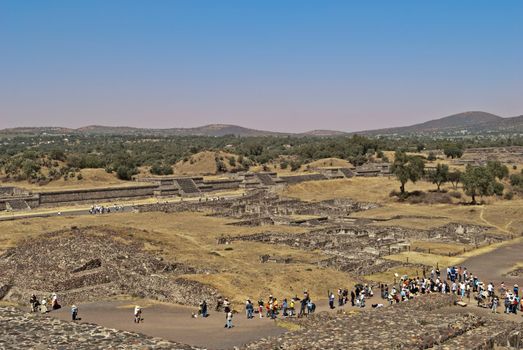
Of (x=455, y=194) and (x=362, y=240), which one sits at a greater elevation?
(x=455, y=194)

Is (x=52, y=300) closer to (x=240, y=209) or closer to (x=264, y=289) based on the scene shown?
(x=264, y=289)

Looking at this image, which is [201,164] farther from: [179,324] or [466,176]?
[179,324]

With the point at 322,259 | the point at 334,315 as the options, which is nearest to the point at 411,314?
the point at 334,315

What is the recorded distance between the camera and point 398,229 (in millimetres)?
55719

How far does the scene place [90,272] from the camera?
34375 millimetres

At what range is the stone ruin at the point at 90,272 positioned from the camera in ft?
103

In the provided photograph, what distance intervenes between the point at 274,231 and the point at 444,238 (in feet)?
52.7

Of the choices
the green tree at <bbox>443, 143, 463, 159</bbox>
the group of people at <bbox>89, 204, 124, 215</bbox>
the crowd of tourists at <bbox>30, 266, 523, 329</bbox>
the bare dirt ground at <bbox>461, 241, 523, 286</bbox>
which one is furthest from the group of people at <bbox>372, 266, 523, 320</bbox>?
the green tree at <bbox>443, 143, 463, 159</bbox>

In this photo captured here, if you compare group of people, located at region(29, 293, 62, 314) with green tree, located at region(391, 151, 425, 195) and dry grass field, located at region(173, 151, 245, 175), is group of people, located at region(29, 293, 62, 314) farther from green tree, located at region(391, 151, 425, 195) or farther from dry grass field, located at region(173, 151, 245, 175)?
dry grass field, located at region(173, 151, 245, 175)

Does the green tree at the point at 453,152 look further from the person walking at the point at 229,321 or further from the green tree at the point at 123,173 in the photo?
the person walking at the point at 229,321

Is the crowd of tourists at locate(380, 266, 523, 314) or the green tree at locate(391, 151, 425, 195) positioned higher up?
the green tree at locate(391, 151, 425, 195)

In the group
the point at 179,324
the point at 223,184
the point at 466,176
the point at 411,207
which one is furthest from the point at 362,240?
the point at 223,184

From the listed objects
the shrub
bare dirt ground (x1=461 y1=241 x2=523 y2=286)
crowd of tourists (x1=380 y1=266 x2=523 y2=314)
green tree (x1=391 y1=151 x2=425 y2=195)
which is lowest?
bare dirt ground (x1=461 y1=241 x2=523 y2=286)

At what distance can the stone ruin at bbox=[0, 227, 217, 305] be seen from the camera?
31469mm
